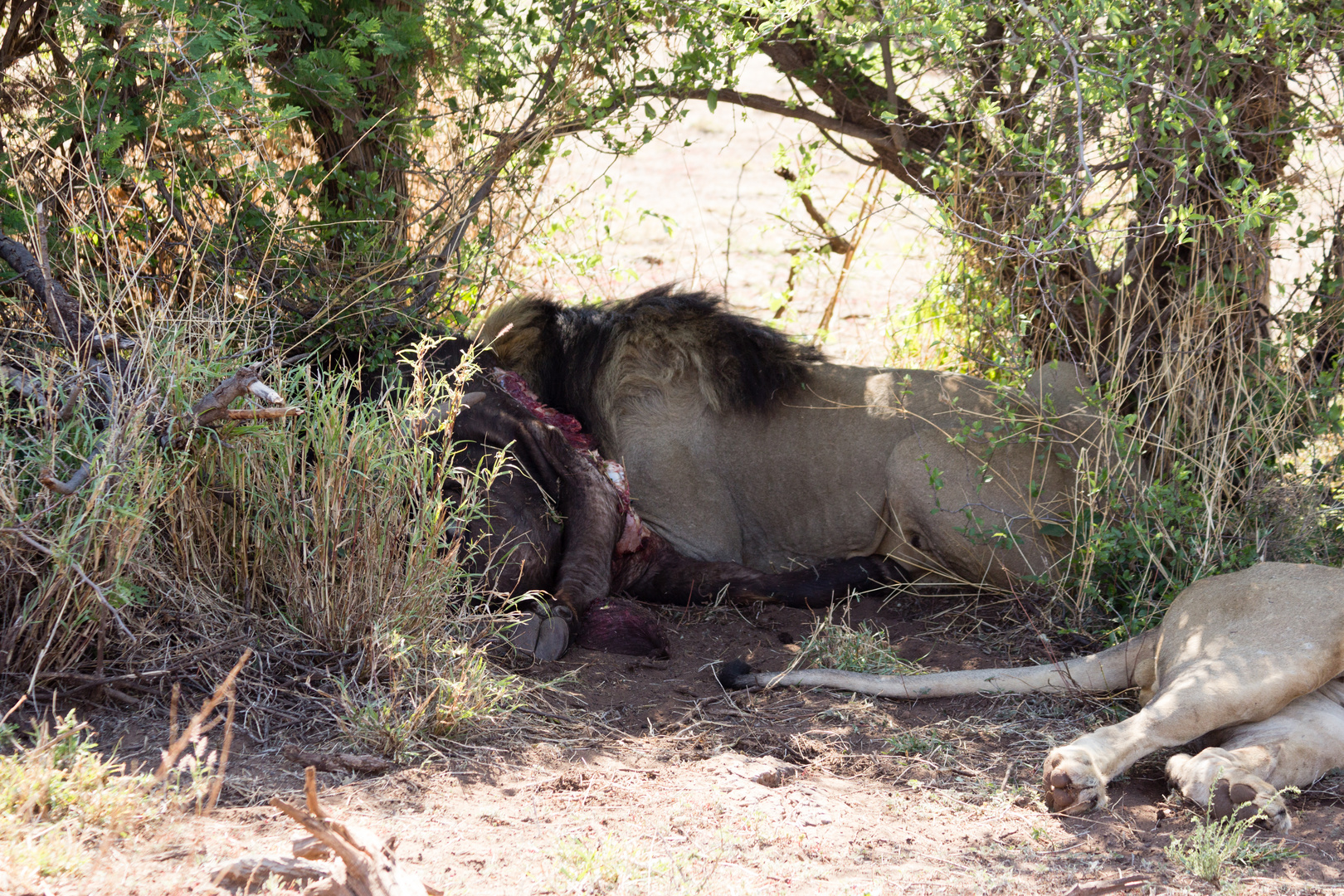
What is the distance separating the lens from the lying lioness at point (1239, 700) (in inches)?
113

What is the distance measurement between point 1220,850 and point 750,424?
2669 mm

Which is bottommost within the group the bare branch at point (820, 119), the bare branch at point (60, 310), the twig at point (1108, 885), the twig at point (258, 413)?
the twig at point (1108, 885)

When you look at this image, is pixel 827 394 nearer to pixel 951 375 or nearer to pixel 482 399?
pixel 951 375

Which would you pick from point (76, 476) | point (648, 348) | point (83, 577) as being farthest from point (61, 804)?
point (648, 348)

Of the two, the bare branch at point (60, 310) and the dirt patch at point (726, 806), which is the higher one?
the bare branch at point (60, 310)

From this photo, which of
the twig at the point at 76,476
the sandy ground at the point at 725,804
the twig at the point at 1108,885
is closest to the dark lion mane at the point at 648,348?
the sandy ground at the point at 725,804

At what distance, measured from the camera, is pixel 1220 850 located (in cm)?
256

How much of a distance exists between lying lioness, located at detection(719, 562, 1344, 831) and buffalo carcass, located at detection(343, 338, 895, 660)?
1497 millimetres

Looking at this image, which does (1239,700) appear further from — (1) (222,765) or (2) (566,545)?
(1) (222,765)

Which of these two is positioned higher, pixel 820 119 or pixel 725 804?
pixel 820 119

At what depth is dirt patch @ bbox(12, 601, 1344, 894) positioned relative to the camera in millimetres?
2348

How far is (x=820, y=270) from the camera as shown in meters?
8.81

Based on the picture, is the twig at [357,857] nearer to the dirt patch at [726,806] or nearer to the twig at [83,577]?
the dirt patch at [726,806]

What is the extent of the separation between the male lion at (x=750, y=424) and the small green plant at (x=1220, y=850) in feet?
6.32
